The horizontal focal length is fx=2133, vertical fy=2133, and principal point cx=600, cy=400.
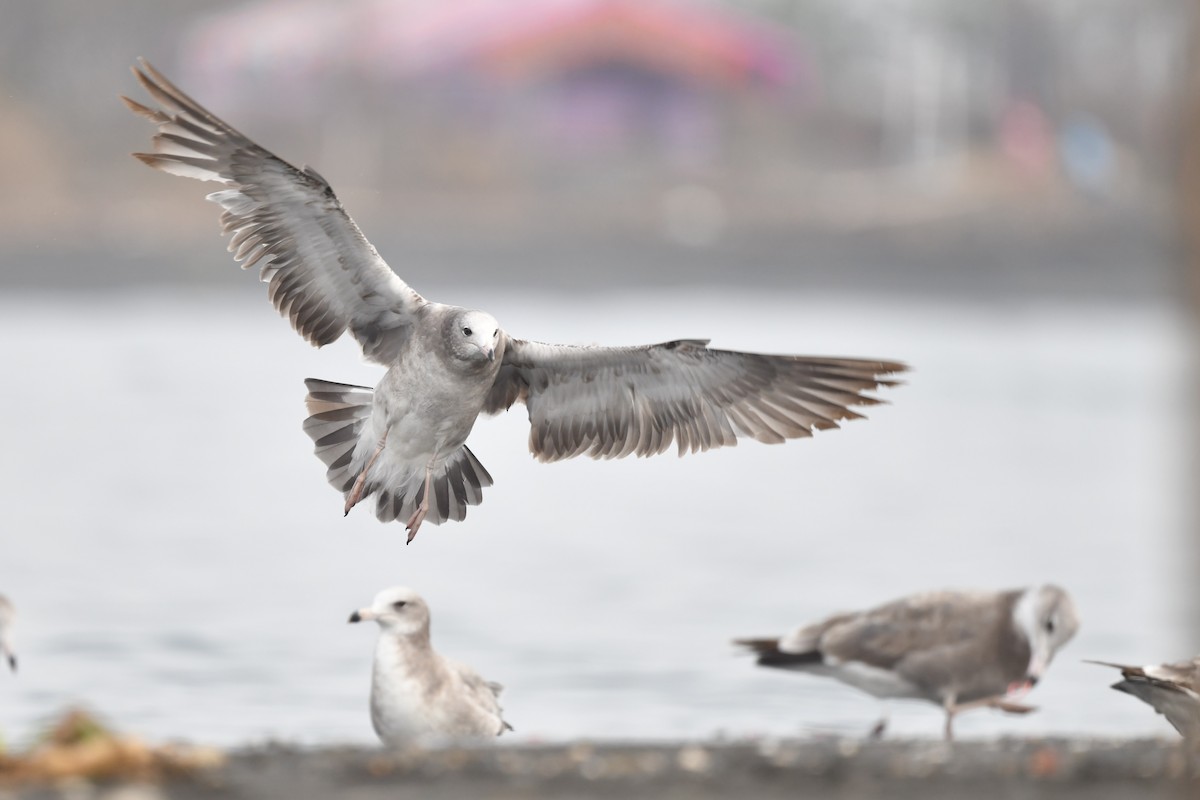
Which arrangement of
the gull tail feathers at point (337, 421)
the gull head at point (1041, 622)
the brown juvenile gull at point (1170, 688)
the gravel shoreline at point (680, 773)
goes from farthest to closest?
the gull head at point (1041, 622) < the gull tail feathers at point (337, 421) < the brown juvenile gull at point (1170, 688) < the gravel shoreline at point (680, 773)

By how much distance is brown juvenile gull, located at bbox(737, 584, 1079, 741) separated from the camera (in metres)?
8.27

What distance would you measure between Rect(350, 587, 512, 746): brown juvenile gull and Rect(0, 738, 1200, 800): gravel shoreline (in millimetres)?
1308

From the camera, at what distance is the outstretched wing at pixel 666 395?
764 cm

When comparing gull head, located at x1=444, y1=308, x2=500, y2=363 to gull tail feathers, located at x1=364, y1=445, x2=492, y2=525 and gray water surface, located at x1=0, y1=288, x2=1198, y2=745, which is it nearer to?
gull tail feathers, located at x1=364, y1=445, x2=492, y2=525

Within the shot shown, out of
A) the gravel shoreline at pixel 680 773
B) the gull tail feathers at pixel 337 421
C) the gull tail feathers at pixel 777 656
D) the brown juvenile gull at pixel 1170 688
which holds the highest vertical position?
the gull tail feathers at pixel 337 421

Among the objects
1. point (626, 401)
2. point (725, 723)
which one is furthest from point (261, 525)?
point (626, 401)

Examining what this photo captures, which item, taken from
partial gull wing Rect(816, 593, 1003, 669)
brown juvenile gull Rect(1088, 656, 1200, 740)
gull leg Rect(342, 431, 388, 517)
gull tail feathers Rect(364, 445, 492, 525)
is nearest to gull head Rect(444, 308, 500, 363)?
gull leg Rect(342, 431, 388, 517)

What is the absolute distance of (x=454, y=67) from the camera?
51.3 m

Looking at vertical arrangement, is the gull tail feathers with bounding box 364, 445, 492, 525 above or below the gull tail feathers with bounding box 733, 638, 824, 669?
above

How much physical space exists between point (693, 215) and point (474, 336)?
109 ft

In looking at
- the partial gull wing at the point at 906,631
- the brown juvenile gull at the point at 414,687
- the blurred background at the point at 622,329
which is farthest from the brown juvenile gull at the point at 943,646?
the brown juvenile gull at the point at 414,687

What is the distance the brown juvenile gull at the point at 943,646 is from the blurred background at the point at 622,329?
28.3 inches

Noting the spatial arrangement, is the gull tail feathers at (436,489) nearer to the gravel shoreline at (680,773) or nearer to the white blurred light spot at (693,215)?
the gravel shoreline at (680,773)

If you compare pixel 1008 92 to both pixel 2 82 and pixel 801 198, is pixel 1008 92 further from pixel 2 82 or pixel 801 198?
pixel 2 82
